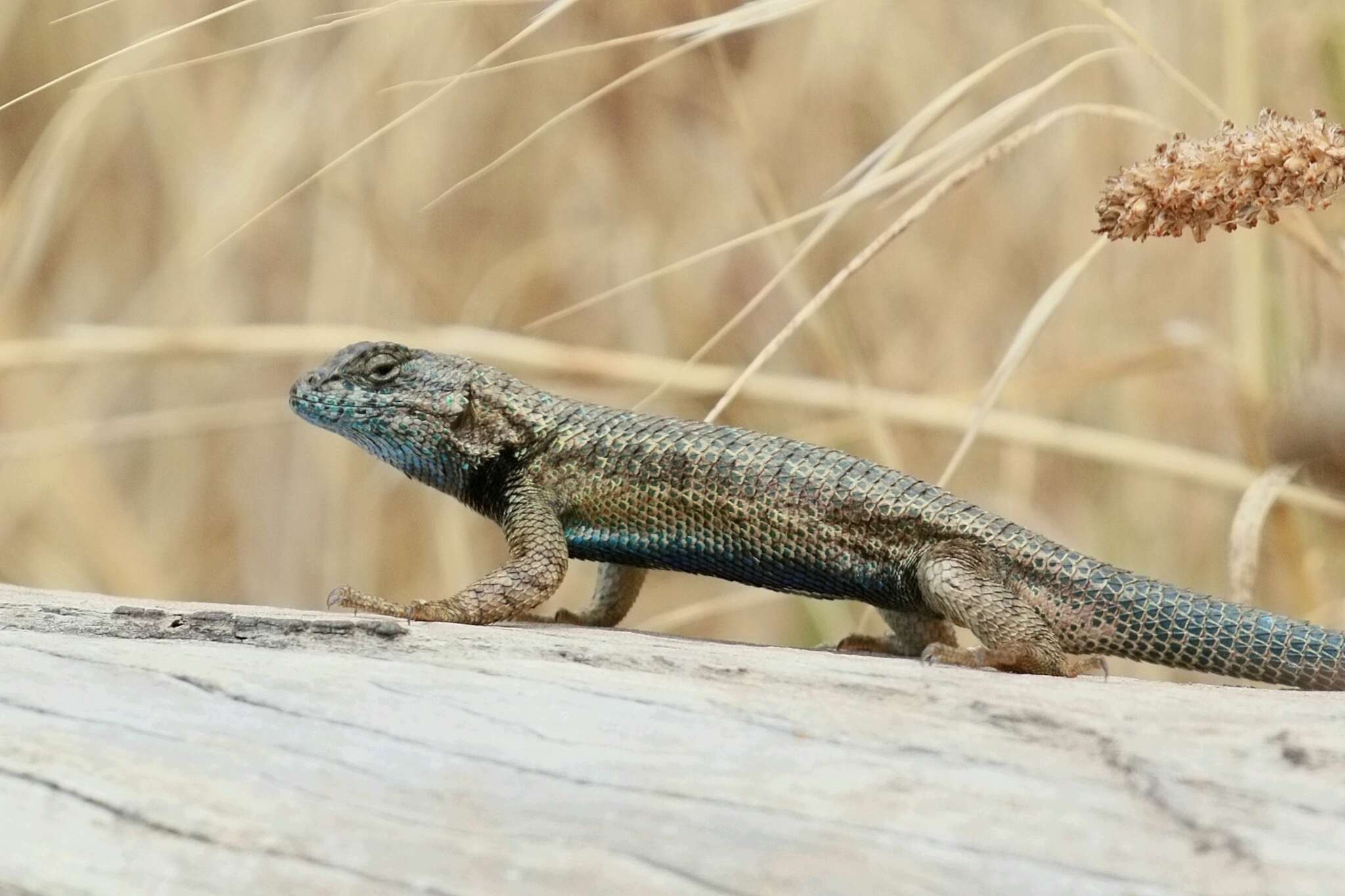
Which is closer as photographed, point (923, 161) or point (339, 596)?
point (923, 161)

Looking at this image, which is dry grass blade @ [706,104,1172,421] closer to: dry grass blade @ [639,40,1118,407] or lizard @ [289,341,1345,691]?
dry grass blade @ [639,40,1118,407]

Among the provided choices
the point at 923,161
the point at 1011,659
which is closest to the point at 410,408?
the point at 923,161

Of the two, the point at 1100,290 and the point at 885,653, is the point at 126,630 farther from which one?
→ the point at 1100,290

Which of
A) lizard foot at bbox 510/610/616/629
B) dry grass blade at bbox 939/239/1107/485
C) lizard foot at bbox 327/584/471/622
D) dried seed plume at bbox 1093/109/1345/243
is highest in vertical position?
dried seed plume at bbox 1093/109/1345/243

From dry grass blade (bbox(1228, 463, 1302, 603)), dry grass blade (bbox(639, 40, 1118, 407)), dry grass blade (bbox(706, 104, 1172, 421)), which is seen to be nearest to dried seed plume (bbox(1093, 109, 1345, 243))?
dry grass blade (bbox(706, 104, 1172, 421))

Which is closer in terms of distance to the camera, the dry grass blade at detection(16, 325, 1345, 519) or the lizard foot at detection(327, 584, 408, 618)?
the lizard foot at detection(327, 584, 408, 618)

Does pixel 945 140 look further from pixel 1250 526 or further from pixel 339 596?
pixel 339 596
